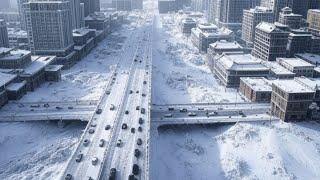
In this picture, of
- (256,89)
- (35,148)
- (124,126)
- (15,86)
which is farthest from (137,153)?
(15,86)

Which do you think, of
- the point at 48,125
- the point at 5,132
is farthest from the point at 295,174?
the point at 5,132

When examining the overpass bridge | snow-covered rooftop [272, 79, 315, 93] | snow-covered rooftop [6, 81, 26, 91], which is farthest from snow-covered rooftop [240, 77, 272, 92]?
snow-covered rooftop [6, 81, 26, 91]

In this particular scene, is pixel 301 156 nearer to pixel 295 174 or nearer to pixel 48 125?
pixel 295 174

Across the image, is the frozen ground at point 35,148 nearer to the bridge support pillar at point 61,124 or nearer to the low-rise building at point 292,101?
the bridge support pillar at point 61,124

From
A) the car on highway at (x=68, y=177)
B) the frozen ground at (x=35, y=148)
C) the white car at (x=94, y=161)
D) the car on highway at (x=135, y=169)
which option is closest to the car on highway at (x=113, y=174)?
the car on highway at (x=135, y=169)

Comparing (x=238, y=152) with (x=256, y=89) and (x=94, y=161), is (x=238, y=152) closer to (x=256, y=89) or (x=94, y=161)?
(x=256, y=89)

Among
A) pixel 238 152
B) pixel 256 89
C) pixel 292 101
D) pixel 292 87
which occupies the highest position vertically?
pixel 292 87
